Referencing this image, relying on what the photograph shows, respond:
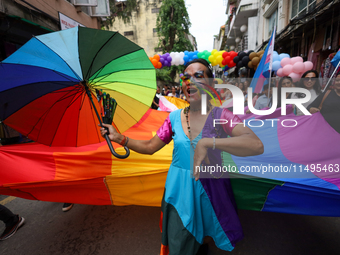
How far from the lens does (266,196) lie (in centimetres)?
170

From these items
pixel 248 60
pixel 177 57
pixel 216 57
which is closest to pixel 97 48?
pixel 248 60

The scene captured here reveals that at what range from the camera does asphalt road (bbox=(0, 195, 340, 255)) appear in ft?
6.91

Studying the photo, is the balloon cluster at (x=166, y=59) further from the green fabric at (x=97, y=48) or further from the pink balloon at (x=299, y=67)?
the green fabric at (x=97, y=48)

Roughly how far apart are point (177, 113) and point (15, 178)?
1.95 m

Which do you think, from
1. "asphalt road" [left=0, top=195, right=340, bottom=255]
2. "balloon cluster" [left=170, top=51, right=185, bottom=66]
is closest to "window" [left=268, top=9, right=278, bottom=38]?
"balloon cluster" [left=170, top=51, right=185, bottom=66]

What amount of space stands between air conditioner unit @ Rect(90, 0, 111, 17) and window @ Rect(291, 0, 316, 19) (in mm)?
8173

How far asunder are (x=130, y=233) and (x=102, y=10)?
9.75 meters

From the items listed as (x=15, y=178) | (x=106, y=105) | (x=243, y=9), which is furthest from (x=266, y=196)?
(x=243, y=9)

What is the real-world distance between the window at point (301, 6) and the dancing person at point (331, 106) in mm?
6192

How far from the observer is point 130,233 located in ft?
7.80

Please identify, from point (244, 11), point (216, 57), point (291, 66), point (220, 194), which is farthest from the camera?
point (244, 11)

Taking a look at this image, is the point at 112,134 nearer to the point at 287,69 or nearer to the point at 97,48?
the point at 97,48

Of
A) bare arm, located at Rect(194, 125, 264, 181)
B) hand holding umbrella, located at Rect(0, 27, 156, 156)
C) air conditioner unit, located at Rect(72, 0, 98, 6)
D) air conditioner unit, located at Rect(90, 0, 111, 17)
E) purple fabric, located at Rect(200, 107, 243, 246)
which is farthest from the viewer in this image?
air conditioner unit, located at Rect(90, 0, 111, 17)

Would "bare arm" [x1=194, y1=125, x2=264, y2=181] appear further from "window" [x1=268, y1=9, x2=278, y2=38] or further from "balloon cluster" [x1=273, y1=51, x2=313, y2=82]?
"window" [x1=268, y1=9, x2=278, y2=38]
